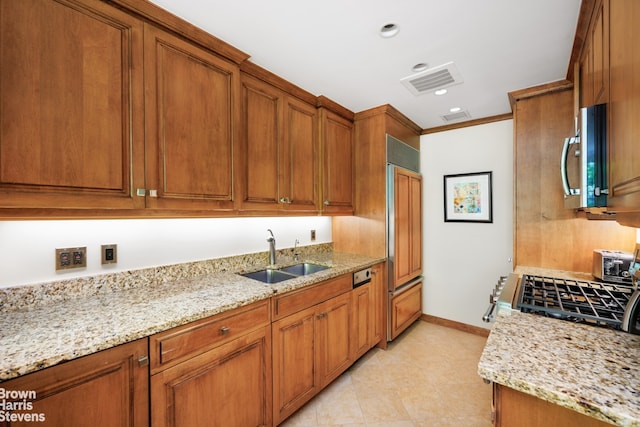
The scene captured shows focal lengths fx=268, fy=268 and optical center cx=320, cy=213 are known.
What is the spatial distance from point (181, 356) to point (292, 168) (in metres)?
1.54

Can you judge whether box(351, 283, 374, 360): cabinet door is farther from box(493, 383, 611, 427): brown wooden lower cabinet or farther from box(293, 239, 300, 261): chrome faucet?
box(493, 383, 611, 427): brown wooden lower cabinet

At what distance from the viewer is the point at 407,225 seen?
9.76ft

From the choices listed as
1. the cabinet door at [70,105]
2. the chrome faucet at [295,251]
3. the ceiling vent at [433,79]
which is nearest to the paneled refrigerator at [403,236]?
the ceiling vent at [433,79]

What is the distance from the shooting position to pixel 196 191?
161cm

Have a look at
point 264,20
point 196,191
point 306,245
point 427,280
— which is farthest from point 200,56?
point 427,280

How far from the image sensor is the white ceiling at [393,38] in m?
1.40

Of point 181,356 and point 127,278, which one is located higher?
point 127,278

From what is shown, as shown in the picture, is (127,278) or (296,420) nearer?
(127,278)

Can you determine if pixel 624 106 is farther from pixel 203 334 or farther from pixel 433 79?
pixel 203 334

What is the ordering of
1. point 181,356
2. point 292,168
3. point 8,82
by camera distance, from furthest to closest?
point 292,168 < point 181,356 < point 8,82

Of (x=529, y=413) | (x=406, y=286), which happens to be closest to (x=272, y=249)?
(x=406, y=286)

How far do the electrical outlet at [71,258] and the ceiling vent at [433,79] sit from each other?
2439 millimetres

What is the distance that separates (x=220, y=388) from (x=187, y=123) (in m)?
1.46

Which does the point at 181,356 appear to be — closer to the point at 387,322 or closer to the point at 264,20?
the point at 264,20
